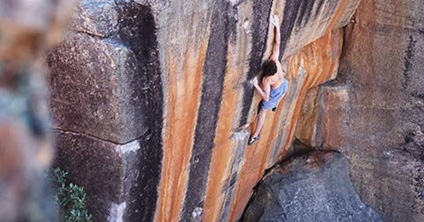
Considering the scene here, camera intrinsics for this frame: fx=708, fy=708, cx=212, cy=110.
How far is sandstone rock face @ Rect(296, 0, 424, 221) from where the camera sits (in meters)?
6.20

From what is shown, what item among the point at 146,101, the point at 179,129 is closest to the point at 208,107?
the point at 179,129

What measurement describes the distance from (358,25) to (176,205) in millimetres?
2412

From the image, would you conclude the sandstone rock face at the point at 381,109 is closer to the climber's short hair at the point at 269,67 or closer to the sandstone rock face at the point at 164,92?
the sandstone rock face at the point at 164,92

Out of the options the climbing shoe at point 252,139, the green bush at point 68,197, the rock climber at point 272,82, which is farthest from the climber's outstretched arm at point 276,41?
the green bush at point 68,197

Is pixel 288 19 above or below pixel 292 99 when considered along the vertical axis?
above

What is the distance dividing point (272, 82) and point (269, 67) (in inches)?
8.3

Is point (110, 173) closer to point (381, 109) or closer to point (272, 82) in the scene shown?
point (272, 82)

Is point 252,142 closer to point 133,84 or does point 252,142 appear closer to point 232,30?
point 232,30

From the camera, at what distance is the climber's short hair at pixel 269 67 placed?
17.1 ft

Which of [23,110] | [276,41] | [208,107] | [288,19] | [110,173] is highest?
[23,110]

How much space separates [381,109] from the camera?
6691 mm

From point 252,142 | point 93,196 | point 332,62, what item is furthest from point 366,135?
point 93,196

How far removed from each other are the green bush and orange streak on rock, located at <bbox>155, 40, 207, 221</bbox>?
23.8 inches

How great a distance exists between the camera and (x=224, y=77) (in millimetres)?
4891
